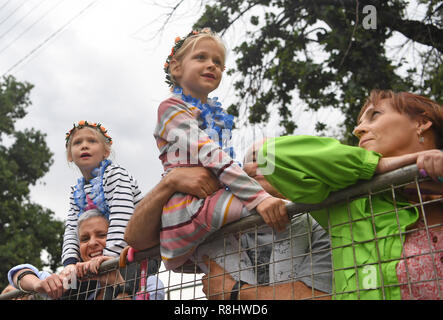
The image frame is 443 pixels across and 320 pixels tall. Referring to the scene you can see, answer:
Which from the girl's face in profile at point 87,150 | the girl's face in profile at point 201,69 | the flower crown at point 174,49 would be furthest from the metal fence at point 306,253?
the girl's face in profile at point 87,150

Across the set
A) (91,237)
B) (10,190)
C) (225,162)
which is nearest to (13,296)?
(91,237)

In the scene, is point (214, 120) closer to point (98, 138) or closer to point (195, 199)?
point (195, 199)

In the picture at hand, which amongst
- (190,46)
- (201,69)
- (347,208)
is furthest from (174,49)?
(347,208)

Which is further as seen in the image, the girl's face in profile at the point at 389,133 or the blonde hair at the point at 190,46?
the blonde hair at the point at 190,46

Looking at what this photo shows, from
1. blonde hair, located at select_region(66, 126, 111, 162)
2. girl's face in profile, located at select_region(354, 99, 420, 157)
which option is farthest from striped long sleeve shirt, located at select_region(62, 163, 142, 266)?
girl's face in profile, located at select_region(354, 99, 420, 157)

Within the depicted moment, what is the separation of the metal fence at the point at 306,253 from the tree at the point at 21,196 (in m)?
12.0

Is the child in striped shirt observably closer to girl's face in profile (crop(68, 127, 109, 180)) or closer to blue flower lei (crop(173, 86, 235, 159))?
girl's face in profile (crop(68, 127, 109, 180))

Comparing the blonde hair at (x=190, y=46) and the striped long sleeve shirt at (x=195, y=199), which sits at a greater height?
the blonde hair at (x=190, y=46)

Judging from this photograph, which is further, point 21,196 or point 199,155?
point 21,196

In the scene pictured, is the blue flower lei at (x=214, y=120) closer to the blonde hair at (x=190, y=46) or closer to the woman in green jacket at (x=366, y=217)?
the blonde hair at (x=190, y=46)

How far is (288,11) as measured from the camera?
6.39 m

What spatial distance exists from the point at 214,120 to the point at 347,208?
3.03ft

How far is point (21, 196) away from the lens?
14594 millimetres

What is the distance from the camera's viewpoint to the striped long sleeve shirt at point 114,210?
2.61 metres
